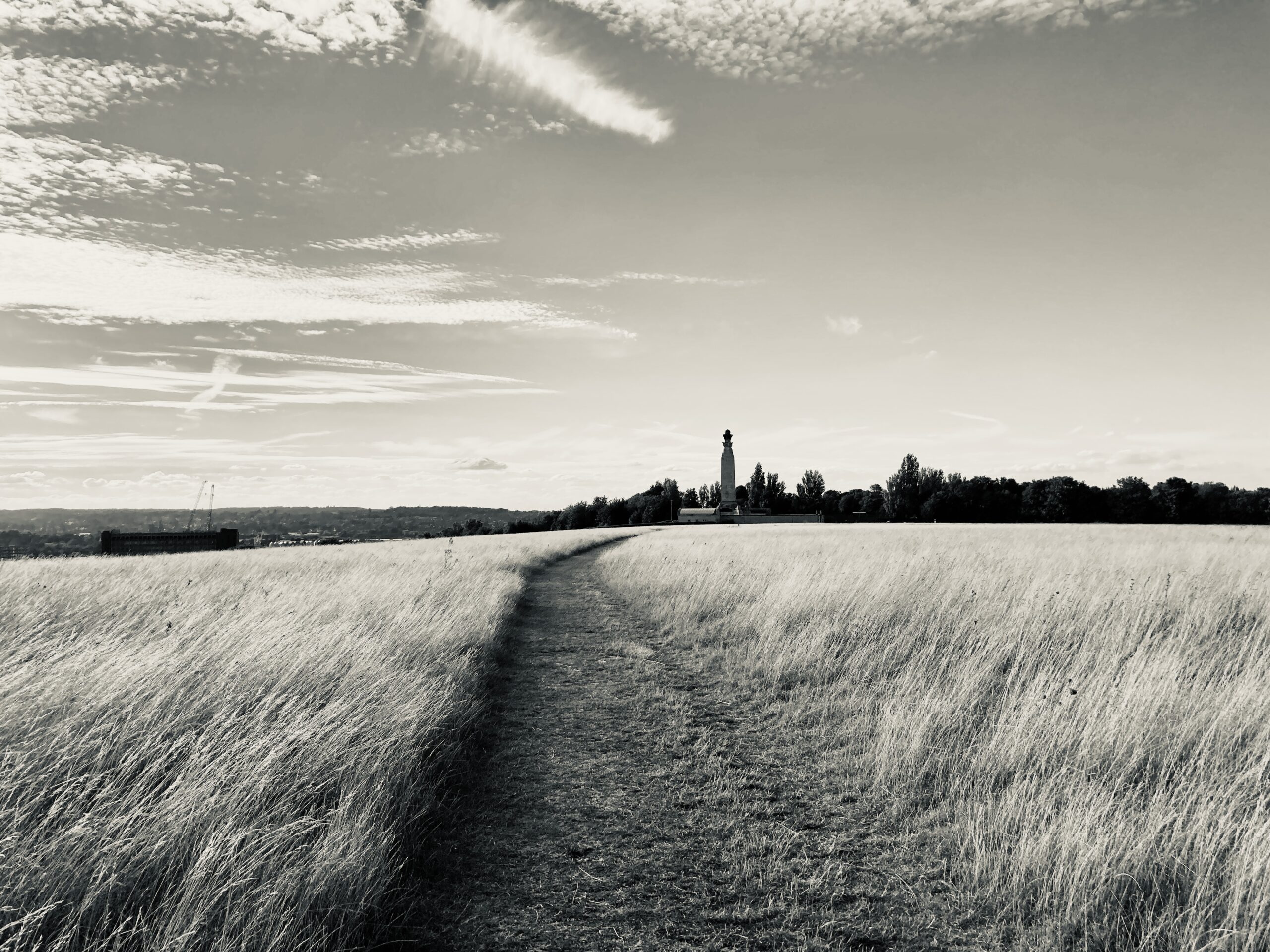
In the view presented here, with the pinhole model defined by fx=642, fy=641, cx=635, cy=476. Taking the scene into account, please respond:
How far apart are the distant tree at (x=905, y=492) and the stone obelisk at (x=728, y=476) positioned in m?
30.6

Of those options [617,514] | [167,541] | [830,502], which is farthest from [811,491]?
[167,541]

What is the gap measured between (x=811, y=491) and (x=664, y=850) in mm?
111995

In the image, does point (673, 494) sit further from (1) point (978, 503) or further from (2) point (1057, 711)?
(2) point (1057, 711)

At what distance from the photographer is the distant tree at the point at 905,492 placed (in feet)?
291

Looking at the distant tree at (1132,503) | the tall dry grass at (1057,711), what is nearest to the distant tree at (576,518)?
the distant tree at (1132,503)

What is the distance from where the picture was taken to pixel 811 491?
111875 millimetres

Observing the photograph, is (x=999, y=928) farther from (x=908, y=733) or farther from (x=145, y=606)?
(x=145, y=606)

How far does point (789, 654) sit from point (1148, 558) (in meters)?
12.1

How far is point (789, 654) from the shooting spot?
8445 millimetres

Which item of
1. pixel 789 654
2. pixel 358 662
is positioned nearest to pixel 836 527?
pixel 789 654

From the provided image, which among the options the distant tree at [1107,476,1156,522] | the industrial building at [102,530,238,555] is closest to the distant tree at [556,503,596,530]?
the industrial building at [102,530,238,555]

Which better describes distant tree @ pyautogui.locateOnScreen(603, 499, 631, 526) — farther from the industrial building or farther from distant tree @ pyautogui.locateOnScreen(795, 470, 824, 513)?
the industrial building

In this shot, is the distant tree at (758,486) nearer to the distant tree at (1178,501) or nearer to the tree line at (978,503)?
the tree line at (978,503)

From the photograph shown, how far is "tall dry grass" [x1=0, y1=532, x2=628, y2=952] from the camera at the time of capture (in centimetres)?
304
